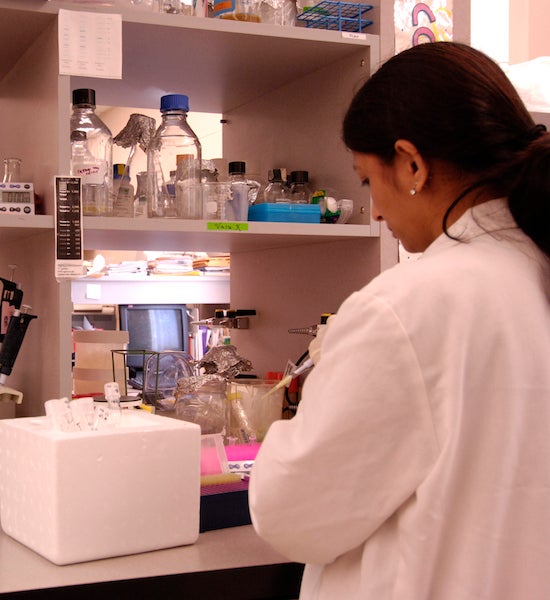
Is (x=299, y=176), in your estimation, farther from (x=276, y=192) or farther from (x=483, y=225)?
(x=483, y=225)

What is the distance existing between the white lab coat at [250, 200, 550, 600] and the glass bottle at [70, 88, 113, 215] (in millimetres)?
802

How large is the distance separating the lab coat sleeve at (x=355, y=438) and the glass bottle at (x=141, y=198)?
0.92m

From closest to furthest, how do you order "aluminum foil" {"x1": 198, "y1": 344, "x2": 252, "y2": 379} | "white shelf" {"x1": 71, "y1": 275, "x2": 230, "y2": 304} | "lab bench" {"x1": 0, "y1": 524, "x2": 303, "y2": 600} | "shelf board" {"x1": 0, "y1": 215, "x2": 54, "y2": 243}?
"lab bench" {"x1": 0, "y1": 524, "x2": 303, "y2": 600}, "shelf board" {"x1": 0, "y1": 215, "x2": 54, "y2": 243}, "aluminum foil" {"x1": 198, "y1": 344, "x2": 252, "y2": 379}, "white shelf" {"x1": 71, "y1": 275, "x2": 230, "y2": 304}

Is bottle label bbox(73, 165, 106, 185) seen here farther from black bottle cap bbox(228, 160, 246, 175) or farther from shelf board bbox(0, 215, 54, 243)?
black bottle cap bbox(228, 160, 246, 175)

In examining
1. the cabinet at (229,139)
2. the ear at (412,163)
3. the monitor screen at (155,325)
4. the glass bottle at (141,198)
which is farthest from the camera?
the monitor screen at (155,325)

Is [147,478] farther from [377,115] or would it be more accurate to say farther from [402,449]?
[377,115]

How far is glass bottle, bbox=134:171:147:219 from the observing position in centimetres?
172

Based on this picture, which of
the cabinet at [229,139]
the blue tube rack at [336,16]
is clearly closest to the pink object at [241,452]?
the cabinet at [229,139]

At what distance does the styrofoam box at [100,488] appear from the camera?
1.14m

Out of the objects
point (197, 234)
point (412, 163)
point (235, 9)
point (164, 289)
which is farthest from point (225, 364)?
point (164, 289)

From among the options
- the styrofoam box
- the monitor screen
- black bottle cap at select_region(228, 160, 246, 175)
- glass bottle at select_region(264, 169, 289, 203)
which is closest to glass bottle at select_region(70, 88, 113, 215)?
black bottle cap at select_region(228, 160, 246, 175)

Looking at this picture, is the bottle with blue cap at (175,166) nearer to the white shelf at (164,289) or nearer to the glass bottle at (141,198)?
the glass bottle at (141,198)

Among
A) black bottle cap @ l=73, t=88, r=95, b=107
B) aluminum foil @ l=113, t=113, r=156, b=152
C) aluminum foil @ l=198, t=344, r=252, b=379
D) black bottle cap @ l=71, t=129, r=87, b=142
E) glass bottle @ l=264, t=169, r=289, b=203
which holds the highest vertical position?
black bottle cap @ l=73, t=88, r=95, b=107

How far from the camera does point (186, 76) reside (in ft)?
6.15
